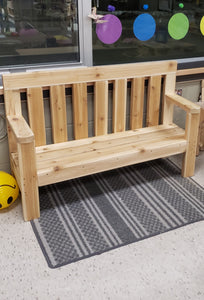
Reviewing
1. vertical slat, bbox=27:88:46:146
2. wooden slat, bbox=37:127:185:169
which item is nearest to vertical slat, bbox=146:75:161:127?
wooden slat, bbox=37:127:185:169

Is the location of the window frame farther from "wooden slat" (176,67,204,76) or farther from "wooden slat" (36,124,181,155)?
"wooden slat" (176,67,204,76)

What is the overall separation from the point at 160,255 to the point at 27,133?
3.42 feet

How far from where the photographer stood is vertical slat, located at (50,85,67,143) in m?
2.36

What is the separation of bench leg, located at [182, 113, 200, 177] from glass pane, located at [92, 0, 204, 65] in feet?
2.63

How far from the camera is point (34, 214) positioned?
217cm

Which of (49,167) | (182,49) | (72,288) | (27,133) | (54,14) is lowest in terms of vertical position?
(72,288)

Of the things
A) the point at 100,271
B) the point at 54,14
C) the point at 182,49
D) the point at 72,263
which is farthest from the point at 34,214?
the point at 182,49

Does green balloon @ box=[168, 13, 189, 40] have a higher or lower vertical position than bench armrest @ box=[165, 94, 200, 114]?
higher

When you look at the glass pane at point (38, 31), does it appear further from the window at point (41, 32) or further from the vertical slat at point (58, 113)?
the vertical slat at point (58, 113)

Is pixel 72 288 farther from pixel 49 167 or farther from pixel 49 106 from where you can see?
pixel 49 106

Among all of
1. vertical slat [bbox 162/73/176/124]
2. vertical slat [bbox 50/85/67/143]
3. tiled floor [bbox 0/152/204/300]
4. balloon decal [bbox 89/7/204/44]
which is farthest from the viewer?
vertical slat [bbox 162/73/176/124]

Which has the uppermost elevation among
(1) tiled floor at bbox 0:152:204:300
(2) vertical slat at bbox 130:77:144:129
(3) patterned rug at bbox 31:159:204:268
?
(2) vertical slat at bbox 130:77:144:129

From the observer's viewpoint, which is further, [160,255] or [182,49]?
[182,49]

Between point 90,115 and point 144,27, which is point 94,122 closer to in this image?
point 90,115
